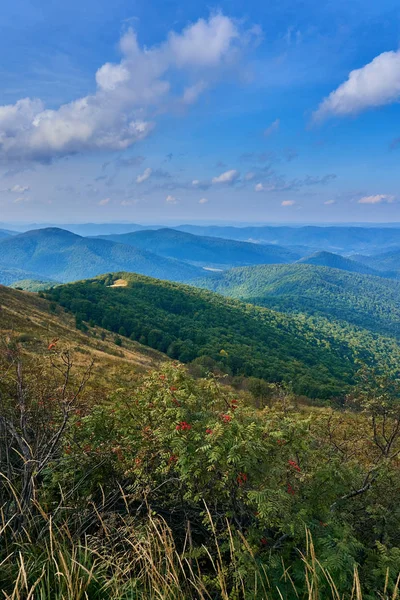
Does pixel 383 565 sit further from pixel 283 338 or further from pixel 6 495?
pixel 283 338

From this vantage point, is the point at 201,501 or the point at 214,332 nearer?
the point at 201,501

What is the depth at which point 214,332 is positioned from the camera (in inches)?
4695

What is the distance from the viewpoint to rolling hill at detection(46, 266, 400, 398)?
81.5 metres

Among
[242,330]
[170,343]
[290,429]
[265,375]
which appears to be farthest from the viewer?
[242,330]

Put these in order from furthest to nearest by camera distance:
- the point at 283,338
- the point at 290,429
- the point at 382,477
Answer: the point at 283,338, the point at 382,477, the point at 290,429

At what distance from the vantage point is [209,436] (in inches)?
181

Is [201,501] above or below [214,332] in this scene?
above

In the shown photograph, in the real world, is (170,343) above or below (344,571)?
below

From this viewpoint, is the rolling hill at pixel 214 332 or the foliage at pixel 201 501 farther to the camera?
the rolling hill at pixel 214 332

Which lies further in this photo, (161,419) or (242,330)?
(242,330)

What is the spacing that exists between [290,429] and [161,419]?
234 centimetres

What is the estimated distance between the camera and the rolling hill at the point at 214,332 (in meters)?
81.5

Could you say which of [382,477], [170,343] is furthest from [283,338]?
[382,477]

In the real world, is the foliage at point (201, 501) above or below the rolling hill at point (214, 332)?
above
